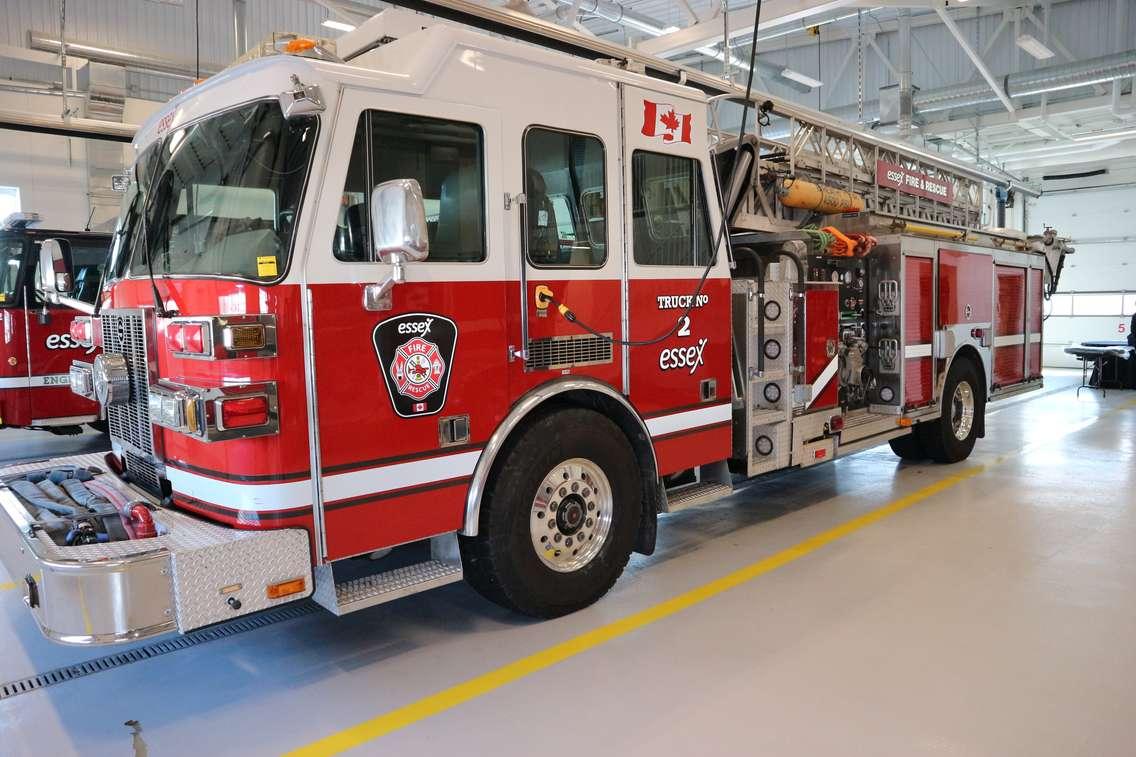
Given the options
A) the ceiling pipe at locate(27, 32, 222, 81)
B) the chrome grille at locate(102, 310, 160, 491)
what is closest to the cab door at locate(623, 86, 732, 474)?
the chrome grille at locate(102, 310, 160, 491)

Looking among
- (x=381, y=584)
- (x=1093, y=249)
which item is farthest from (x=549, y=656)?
(x=1093, y=249)

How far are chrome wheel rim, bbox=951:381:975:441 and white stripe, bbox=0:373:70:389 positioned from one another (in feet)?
31.1

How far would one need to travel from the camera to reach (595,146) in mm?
4352

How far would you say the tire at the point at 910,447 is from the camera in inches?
326

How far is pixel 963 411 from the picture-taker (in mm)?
8312

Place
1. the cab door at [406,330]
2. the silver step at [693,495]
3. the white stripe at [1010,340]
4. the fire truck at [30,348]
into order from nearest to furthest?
the cab door at [406,330], the silver step at [693,495], the white stripe at [1010,340], the fire truck at [30,348]

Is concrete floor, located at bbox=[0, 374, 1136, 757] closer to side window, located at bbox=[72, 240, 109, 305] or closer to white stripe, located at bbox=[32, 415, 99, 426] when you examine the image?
white stripe, located at bbox=[32, 415, 99, 426]

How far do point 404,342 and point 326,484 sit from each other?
2.23 ft

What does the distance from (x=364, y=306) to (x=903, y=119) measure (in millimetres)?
12757

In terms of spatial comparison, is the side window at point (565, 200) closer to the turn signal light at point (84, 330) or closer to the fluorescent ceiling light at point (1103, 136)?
the turn signal light at point (84, 330)

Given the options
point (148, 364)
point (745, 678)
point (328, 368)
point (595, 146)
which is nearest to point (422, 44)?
point (595, 146)

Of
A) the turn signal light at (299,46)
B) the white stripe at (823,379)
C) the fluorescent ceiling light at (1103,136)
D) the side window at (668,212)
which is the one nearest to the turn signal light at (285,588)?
the turn signal light at (299,46)

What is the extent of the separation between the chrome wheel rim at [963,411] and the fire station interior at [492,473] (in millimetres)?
1531

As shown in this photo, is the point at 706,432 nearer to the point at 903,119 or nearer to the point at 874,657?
the point at 874,657
